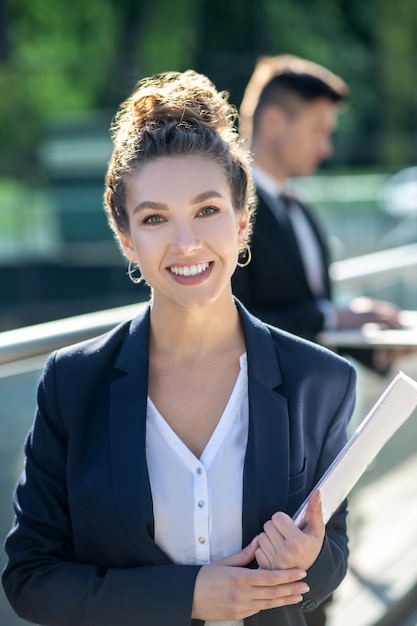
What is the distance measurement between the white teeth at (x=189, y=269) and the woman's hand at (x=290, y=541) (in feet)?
1.54

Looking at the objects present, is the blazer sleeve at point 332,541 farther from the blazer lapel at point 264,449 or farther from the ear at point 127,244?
the ear at point 127,244

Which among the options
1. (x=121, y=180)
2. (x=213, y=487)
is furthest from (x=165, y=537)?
(x=121, y=180)

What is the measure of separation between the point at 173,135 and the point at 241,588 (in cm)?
85

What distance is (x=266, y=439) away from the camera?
1.88 meters

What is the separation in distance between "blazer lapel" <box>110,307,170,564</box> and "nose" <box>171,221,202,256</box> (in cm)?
24

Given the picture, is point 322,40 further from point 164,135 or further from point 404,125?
point 164,135

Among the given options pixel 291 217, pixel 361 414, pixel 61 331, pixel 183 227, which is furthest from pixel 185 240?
pixel 361 414

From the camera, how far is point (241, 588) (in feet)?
5.76

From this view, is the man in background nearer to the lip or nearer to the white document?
the lip

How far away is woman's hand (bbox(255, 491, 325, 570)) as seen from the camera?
1.74 meters

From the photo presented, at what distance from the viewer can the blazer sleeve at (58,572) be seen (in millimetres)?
1821

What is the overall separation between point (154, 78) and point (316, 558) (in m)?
1.07

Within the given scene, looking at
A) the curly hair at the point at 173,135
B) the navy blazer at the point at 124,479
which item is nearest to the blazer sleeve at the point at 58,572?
the navy blazer at the point at 124,479

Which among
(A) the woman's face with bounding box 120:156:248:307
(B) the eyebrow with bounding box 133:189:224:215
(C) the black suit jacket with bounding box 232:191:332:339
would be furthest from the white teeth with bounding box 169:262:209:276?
(C) the black suit jacket with bounding box 232:191:332:339
